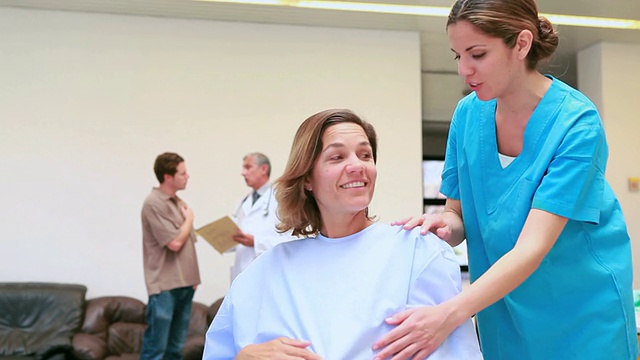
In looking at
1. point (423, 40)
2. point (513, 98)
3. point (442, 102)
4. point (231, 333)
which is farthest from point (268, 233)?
point (442, 102)

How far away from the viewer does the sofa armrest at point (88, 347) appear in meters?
6.31

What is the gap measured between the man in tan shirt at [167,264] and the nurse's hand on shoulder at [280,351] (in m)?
Answer: 3.60

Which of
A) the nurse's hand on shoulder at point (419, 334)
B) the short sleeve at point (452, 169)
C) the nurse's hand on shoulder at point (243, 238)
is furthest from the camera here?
the nurse's hand on shoulder at point (243, 238)

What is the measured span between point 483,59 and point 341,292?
2.02 ft

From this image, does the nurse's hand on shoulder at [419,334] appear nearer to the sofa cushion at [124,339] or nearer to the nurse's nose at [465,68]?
the nurse's nose at [465,68]

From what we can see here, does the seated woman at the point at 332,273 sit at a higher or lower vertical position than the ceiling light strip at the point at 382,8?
lower

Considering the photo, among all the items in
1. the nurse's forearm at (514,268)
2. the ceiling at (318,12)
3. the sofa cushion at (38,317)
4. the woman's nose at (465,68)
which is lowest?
the sofa cushion at (38,317)

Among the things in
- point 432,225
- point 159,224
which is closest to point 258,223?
point 159,224

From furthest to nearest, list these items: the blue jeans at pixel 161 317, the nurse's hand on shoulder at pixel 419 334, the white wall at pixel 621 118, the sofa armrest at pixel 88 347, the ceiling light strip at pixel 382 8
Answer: the white wall at pixel 621 118 → the ceiling light strip at pixel 382 8 → the sofa armrest at pixel 88 347 → the blue jeans at pixel 161 317 → the nurse's hand on shoulder at pixel 419 334

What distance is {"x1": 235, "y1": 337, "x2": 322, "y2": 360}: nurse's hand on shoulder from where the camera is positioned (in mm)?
1637

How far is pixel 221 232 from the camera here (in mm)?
5043

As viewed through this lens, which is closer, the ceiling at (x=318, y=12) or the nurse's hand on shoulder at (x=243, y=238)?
the nurse's hand on shoulder at (x=243, y=238)

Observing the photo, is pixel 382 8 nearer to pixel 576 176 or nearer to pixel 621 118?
pixel 621 118

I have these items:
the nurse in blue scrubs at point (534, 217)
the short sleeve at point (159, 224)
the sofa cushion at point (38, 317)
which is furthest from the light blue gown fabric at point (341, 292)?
the sofa cushion at point (38, 317)
